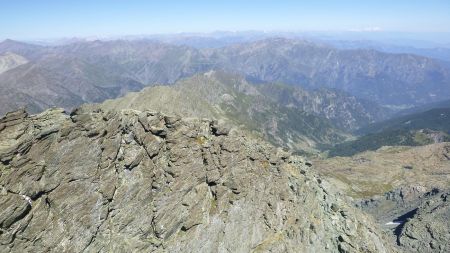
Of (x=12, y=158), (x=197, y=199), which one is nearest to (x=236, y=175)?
(x=197, y=199)

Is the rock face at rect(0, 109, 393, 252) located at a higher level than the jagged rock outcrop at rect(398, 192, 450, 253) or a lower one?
higher

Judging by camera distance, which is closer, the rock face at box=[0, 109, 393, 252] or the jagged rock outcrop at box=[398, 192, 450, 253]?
the rock face at box=[0, 109, 393, 252]

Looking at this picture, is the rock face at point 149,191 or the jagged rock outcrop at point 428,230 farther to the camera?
the jagged rock outcrop at point 428,230

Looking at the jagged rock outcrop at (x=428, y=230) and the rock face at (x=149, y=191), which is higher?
the rock face at (x=149, y=191)

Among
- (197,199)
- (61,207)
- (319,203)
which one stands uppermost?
(61,207)

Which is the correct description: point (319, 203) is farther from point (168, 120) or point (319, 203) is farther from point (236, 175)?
point (168, 120)

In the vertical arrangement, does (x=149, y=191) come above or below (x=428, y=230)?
above

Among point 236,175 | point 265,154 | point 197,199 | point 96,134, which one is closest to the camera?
point 96,134

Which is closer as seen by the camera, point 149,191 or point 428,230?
point 149,191
